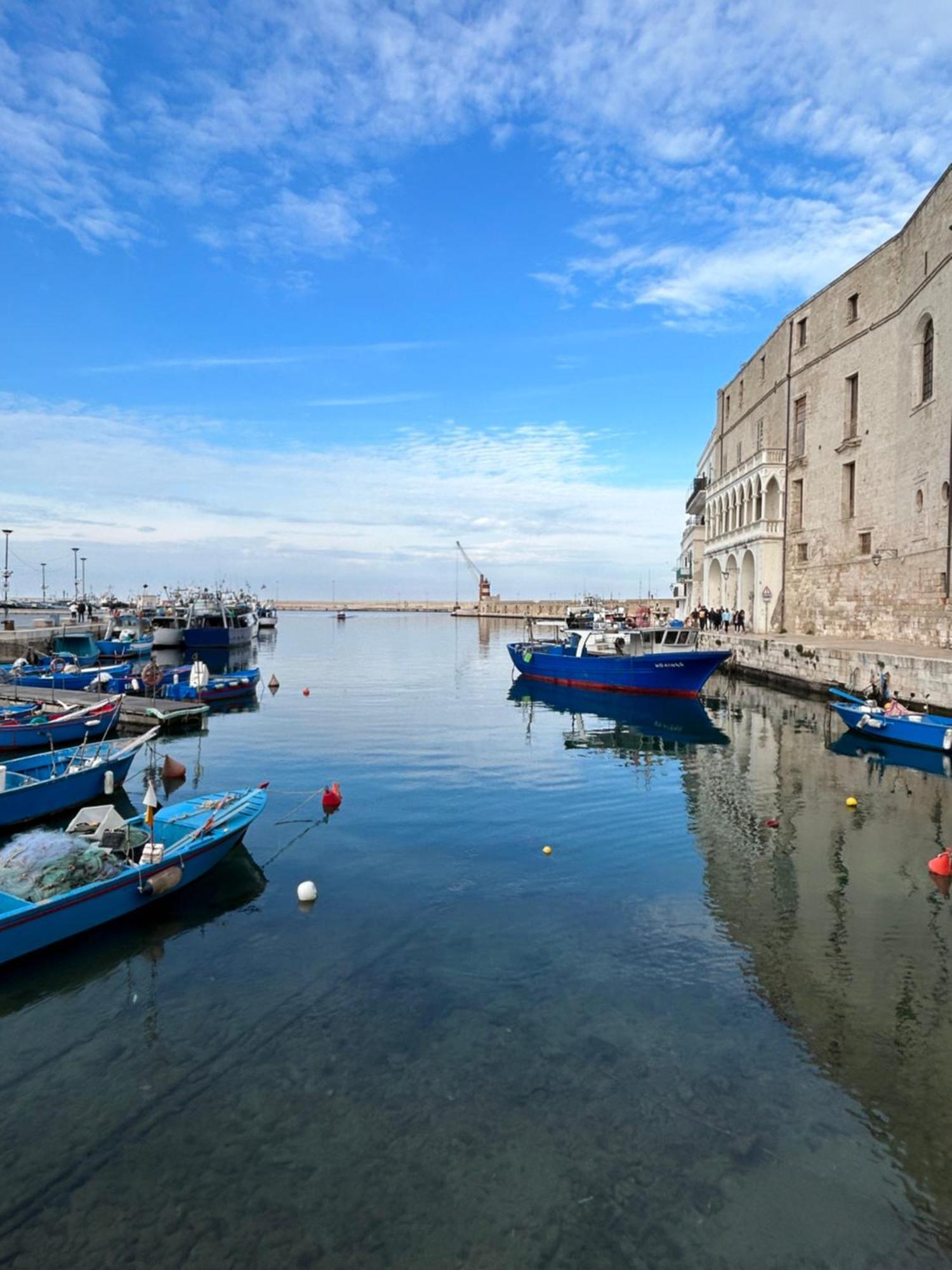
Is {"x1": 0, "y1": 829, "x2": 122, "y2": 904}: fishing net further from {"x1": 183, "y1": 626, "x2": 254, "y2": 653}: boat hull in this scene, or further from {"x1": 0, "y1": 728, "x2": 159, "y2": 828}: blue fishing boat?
{"x1": 183, "y1": 626, "x2": 254, "y2": 653}: boat hull

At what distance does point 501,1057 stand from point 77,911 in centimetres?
498

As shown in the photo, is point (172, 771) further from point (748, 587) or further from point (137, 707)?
point (748, 587)

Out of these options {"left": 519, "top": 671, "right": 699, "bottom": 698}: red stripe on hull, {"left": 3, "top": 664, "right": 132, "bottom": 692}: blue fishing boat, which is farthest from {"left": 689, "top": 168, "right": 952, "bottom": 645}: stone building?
{"left": 3, "top": 664, "right": 132, "bottom": 692}: blue fishing boat

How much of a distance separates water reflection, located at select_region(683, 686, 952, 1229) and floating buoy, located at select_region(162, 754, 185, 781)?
35.4 ft

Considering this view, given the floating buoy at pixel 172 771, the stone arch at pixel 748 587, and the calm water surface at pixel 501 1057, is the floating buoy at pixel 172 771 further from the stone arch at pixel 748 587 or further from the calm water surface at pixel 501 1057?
the stone arch at pixel 748 587

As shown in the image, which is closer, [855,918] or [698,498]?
[855,918]

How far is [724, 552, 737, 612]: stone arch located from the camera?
162 feet

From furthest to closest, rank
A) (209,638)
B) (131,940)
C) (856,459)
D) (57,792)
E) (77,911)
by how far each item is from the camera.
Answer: (209,638), (856,459), (57,792), (131,940), (77,911)

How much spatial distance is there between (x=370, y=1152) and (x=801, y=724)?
70.7 feet

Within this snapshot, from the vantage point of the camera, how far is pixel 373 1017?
7.11m

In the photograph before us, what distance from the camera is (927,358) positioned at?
95.4 ft

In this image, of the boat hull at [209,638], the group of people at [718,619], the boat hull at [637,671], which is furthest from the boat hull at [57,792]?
the boat hull at [209,638]

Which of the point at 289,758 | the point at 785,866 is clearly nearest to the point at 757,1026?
the point at 785,866

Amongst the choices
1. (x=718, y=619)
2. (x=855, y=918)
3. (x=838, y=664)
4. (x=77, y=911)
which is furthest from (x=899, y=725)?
(x=718, y=619)
